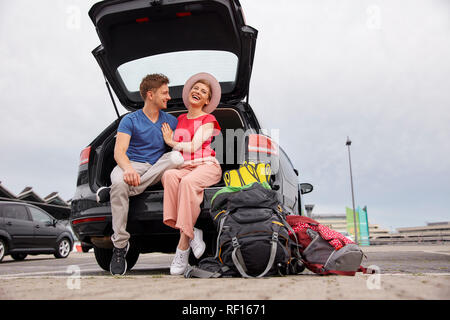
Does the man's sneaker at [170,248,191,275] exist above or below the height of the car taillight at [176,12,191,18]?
below

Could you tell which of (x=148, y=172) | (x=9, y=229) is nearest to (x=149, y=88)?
(x=148, y=172)

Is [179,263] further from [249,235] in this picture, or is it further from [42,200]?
[42,200]

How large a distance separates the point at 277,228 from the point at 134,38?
227 centimetres

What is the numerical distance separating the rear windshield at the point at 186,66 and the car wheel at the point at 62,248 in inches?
330

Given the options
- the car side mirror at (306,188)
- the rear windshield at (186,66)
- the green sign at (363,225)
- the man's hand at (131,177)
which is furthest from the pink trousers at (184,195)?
the green sign at (363,225)

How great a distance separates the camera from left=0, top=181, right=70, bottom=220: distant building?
20125mm

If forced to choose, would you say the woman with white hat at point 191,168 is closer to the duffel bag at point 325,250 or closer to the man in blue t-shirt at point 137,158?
the man in blue t-shirt at point 137,158

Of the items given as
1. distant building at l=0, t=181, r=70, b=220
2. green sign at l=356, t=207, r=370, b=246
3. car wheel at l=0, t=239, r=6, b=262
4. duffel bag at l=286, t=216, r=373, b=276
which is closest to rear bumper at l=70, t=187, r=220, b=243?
duffel bag at l=286, t=216, r=373, b=276

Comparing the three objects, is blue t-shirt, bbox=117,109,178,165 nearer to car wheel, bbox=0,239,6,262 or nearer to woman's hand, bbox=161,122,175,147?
woman's hand, bbox=161,122,175,147

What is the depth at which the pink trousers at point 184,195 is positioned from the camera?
2.86 meters

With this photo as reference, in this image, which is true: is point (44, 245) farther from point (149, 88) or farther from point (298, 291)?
point (298, 291)

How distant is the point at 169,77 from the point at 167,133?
2.48ft

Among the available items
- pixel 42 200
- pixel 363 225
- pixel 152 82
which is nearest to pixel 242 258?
pixel 152 82

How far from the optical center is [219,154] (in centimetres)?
405
